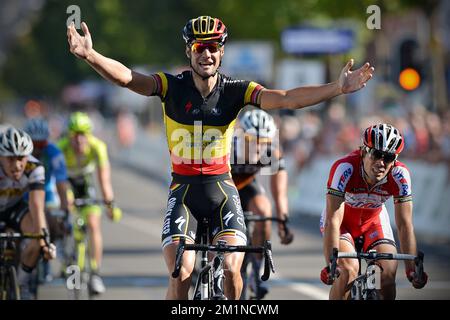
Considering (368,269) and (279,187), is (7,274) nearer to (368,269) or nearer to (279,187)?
(279,187)

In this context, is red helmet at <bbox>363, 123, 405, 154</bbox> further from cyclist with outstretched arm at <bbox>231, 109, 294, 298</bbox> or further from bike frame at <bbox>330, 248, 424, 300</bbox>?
cyclist with outstretched arm at <bbox>231, 109, 294, 298</bbox>

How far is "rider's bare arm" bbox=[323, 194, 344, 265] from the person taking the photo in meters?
9.59

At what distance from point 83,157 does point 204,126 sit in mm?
6426

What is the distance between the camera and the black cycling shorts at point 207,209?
372 inches

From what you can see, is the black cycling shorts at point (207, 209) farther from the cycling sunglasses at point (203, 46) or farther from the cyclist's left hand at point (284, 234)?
the cyclist's left hand at point (284, 234)

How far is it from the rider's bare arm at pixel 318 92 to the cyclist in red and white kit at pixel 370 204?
63cm

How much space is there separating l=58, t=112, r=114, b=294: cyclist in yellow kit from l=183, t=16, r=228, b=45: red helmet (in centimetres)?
546

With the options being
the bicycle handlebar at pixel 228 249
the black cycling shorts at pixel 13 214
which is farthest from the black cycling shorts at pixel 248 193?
the bicycle handlebar at pixel 228 249

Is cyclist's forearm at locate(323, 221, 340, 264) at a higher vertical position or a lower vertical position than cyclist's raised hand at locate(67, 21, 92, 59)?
lower

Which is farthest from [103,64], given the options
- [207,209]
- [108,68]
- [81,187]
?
[81,187]

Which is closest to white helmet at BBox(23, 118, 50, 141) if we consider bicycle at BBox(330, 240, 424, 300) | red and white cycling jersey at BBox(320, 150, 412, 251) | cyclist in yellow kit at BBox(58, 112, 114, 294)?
cyclist in yellow kit at BBox(58, 112, 114, 294)

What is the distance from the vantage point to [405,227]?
9844 mm

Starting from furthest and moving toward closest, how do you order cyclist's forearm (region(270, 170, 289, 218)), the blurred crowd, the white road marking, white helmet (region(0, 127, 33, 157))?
the blurred crowd → the white road marking → cyclist's forearm (region(270, 170, 289, 218)) → white helmet (region(0, 127, 33, 157))

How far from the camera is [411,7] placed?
117ft
